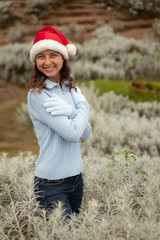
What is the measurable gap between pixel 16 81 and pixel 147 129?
562cm

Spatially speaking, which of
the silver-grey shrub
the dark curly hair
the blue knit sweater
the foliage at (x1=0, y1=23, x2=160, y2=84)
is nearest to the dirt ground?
the silver-grey shrub

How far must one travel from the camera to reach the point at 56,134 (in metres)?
1.91

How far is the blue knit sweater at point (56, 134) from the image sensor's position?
69.7 inches

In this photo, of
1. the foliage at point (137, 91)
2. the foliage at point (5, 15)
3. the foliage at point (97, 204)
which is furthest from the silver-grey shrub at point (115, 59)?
the foliage at point (97, 204)

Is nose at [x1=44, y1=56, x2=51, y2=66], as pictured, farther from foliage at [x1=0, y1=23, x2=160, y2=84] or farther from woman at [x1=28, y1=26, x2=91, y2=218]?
foliage at [x1=0, y1=23, x2=160, y2=84]

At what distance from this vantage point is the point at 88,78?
30.0ft

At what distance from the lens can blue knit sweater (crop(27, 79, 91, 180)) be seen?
5.81ft

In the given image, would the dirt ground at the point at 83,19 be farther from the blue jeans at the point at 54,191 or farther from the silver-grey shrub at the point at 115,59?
the blue jeans at the point at 54,191

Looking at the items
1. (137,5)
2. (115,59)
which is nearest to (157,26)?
(137,5)

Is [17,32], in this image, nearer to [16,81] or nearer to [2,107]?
[16,81]

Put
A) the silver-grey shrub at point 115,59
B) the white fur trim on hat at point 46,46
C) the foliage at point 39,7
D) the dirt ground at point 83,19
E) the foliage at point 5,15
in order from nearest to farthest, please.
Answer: the white fur trim on hat at point 46,46
the silver-grey shrub at point 115,59
the dirt ground at point 83,19
the foliage at point 5,15
the foliage at point 39,7

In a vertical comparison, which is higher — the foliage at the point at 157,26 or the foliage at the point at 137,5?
the foliage at the point at 137,5

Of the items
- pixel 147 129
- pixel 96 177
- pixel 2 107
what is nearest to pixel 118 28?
pixel 2 107

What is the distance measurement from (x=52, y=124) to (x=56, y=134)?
0.17 m
